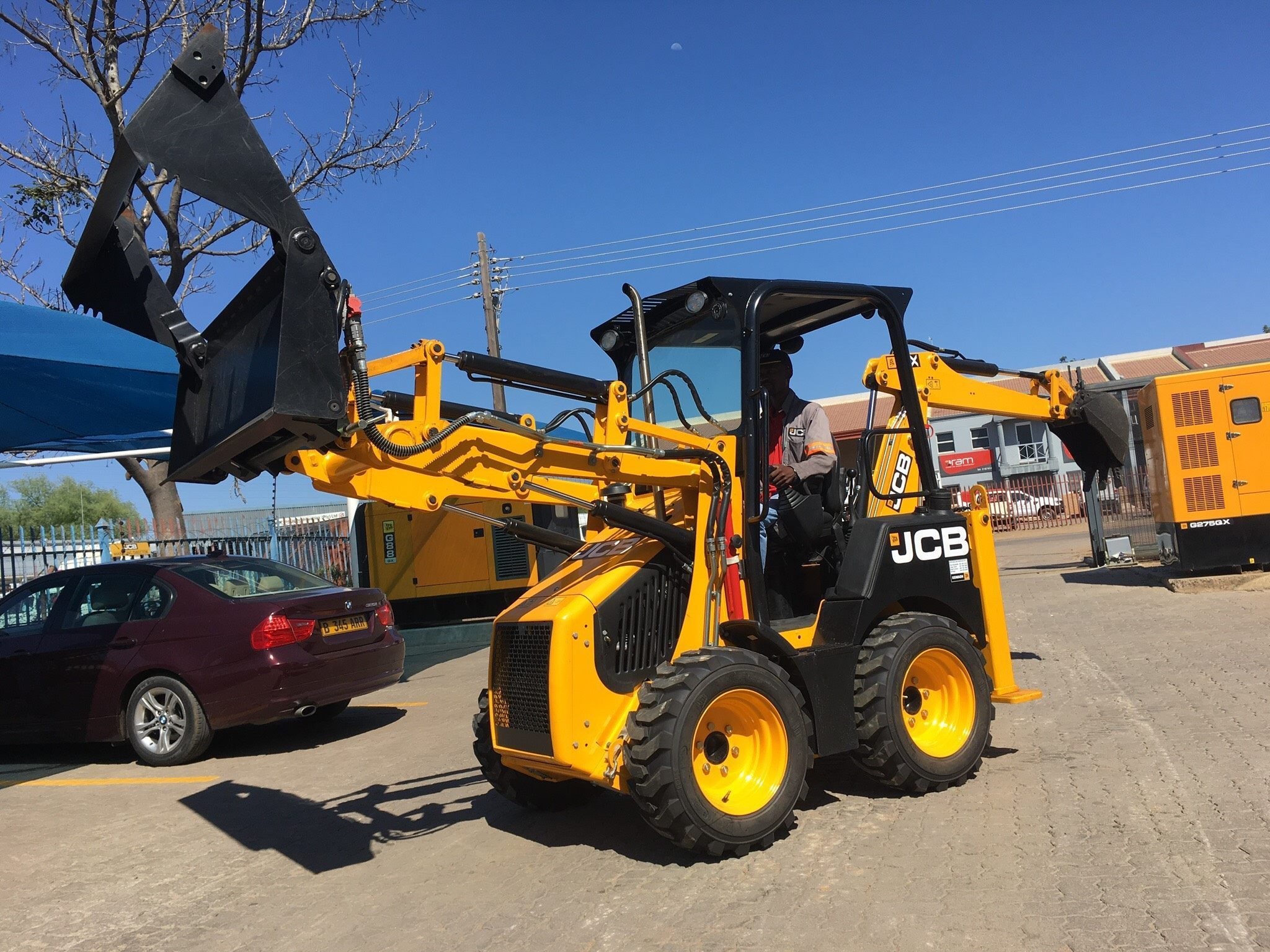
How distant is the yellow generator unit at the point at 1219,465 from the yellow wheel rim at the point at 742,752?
11.3 metres

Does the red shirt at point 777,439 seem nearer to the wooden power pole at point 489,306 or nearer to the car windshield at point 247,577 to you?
the car windshield at point 247,577

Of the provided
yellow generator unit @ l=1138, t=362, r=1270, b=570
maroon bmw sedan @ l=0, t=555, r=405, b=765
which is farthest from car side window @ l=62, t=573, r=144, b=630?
yellow generator unit @ l=1138, t=362, r=1270, b=570

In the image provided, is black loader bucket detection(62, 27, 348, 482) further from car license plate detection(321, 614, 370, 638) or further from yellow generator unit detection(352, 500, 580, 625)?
yellow generator unit detection(352, 500, 580, 625)

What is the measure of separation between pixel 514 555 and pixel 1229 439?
10371 millimetres

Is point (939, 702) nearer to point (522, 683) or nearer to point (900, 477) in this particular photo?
point (900, 477)

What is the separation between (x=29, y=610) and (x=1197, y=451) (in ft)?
45.6

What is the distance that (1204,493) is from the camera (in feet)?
45.8

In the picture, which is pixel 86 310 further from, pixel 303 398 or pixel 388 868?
pixel 388 868

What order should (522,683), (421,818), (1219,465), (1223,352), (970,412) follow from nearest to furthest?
1. (522,683)
2. (421,818)
3. (970,412)
4. (1219,465)
5. (1223,352)

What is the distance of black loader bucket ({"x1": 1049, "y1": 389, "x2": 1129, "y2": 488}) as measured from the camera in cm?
816

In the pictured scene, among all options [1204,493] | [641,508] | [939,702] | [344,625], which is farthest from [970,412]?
[1204,493]

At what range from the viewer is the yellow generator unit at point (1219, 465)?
13750 mm

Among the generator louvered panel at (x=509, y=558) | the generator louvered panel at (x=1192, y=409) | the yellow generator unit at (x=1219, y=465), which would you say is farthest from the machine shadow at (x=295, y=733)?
the generator louvered panel at (x=1192, y=409)

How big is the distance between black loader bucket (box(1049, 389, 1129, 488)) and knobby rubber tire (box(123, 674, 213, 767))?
23.1 ft
